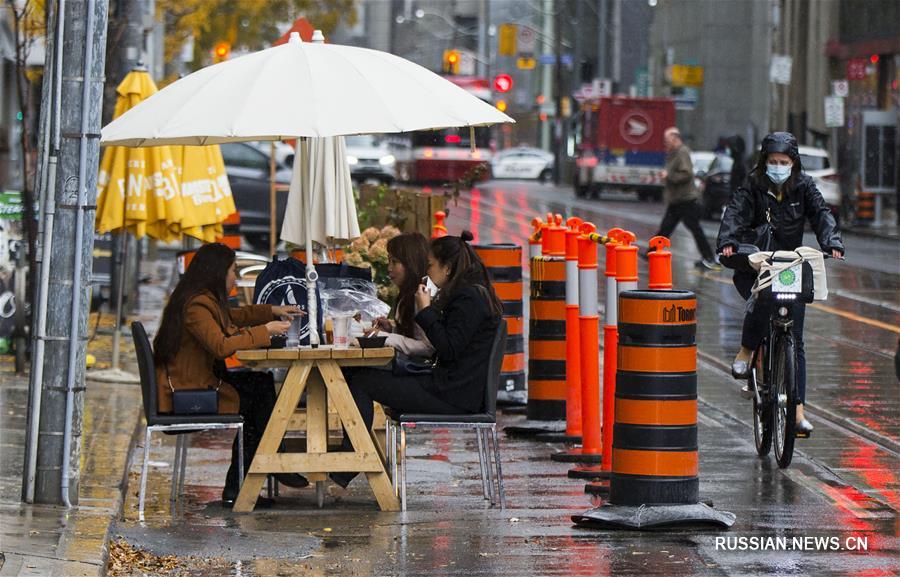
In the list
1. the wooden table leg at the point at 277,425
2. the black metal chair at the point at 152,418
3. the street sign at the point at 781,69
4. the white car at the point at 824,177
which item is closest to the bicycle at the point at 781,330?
the wooden table leg at the point at 277,425

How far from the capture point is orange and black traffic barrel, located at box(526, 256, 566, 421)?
11.1 meters

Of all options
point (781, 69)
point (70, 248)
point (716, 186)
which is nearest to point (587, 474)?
point (70, 248)

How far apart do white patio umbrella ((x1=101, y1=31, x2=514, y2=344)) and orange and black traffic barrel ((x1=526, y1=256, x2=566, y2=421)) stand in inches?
83.3

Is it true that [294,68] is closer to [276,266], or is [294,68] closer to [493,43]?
[276,266]

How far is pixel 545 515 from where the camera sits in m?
8.63

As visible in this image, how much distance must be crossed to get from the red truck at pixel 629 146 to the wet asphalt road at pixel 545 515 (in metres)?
36.5

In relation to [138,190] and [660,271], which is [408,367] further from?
[138,190]

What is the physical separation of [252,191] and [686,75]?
3899 cm

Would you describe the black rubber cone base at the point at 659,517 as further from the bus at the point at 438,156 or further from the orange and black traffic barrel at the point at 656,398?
the bus at the point at 438,156

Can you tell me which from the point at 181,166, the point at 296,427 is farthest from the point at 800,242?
the point at 181,166

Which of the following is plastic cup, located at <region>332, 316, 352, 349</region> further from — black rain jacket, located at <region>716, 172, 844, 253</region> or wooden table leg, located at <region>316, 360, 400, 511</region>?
black rain jacket, located at <region>716, 172, 844, 253</region>

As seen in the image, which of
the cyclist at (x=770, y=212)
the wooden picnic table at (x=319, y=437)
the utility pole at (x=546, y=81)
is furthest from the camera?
the utility pole at (x=546, y=81)

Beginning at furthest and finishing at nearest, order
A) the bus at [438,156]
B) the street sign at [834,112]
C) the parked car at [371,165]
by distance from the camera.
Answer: the bus at [438,156], the parked car at [371,165], the street sign at [834,112]

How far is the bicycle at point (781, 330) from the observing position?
975 centimetres
